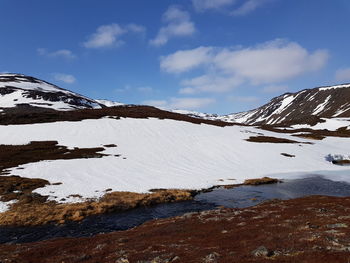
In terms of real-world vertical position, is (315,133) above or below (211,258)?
above

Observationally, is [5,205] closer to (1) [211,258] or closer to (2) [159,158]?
(2) [159,158]

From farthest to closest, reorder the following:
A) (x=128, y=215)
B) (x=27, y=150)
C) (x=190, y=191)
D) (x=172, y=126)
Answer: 1. (x=172, y=126)
2. (x=27, y=150)
3. (x=190, y=191)
4. (x=128, y=215)

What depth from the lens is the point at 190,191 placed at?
4441 cm

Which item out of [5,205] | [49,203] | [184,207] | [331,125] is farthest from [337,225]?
[331,125]

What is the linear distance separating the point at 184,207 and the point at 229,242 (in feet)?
62.1

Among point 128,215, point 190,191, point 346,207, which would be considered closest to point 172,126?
point 190,191

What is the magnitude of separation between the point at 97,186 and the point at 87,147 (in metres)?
26.1

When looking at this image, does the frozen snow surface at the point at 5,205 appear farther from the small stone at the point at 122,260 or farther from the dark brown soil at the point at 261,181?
the dark brown soil at the point at 261,181

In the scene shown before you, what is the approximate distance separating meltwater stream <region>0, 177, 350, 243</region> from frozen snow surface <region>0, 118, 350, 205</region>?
4938mm

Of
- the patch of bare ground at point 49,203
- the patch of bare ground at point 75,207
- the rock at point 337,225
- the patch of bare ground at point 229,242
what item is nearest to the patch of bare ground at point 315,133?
the patch of bare ground at point 49,203

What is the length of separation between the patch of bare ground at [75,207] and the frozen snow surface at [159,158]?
8.62ft

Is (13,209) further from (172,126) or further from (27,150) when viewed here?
(172,126)

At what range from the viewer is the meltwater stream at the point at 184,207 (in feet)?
97.7

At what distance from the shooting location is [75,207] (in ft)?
117
